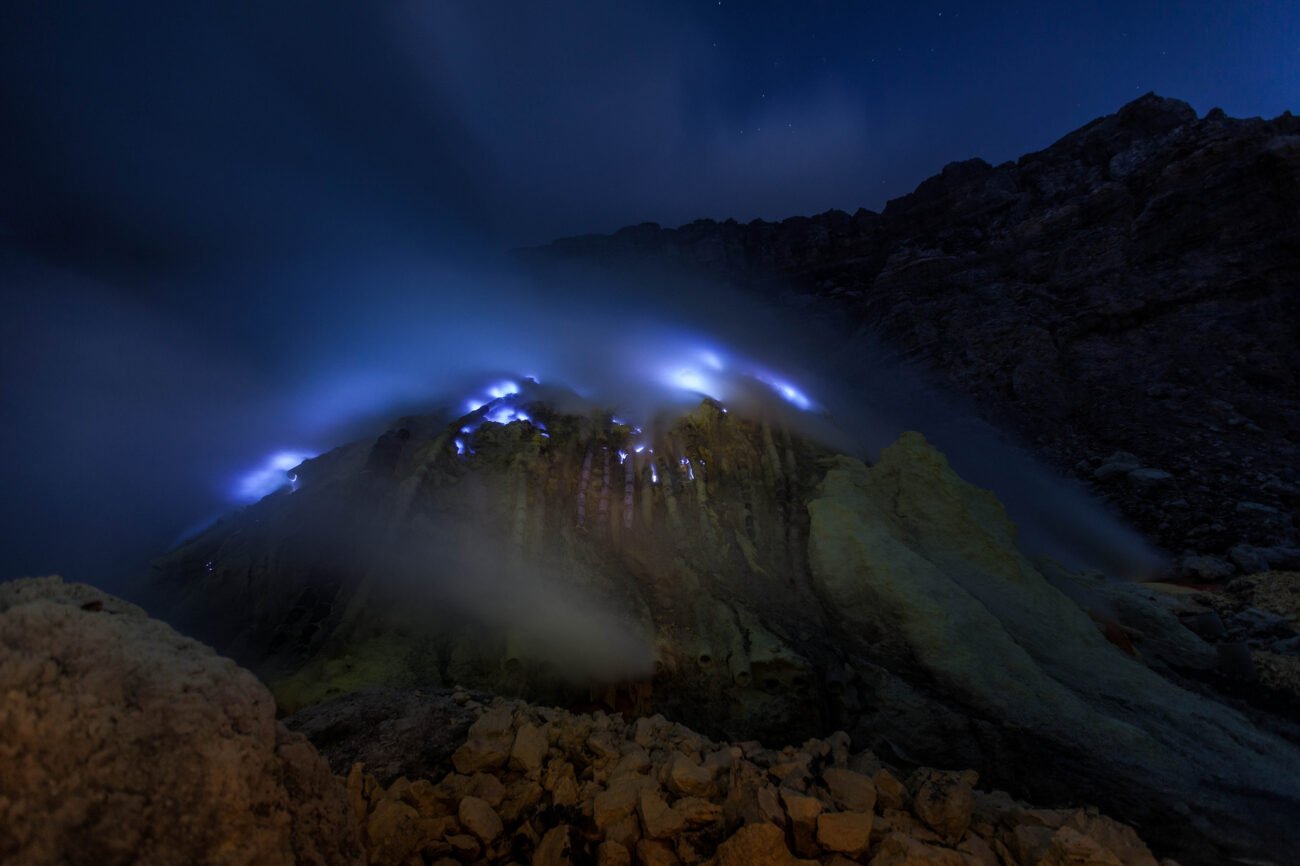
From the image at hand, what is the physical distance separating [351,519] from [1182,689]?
49.8ft

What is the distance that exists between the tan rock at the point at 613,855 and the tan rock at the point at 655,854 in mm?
93

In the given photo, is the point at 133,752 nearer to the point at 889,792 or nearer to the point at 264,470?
the point at 889,792

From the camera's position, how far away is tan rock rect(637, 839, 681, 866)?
3.38 m

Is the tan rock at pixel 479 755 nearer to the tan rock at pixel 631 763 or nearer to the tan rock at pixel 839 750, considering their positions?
the tan rock at pixel 631 763

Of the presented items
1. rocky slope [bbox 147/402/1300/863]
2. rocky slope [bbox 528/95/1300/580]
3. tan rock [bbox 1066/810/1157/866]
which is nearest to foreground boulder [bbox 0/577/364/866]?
tan rock [bbox 1066/810/1157/866]

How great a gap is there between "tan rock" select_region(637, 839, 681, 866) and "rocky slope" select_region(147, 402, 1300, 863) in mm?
4089

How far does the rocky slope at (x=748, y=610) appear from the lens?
19.5 feet

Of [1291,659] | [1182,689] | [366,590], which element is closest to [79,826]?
[366,590]

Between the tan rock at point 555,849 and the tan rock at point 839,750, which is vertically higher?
the tan rock at point 839,750

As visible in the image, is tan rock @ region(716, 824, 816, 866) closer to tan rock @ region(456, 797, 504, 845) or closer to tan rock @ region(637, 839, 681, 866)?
tan rock @ region(637, 839, 681, 866)

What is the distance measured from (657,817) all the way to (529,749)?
1.25m

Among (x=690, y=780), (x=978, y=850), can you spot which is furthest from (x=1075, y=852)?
(x=690, y=780)

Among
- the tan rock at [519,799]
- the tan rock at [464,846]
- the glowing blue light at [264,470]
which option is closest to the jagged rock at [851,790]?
the tan rock at [519,799]

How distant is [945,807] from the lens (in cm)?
356
